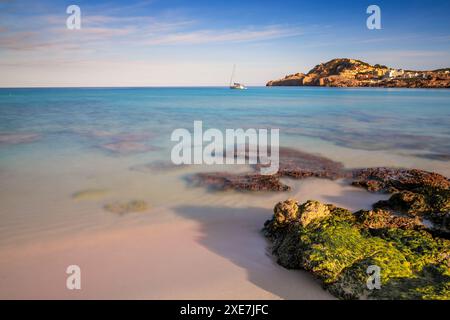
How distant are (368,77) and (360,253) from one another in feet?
555

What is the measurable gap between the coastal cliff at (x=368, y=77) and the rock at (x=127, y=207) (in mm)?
124615

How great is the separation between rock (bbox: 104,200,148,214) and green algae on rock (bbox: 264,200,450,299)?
351 centimetres

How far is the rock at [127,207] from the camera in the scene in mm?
7891

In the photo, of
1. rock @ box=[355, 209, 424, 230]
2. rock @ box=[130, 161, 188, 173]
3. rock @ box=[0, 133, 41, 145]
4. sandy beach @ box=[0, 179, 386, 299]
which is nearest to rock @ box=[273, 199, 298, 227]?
sandy beach @ box=[0, 179, 386, 299]

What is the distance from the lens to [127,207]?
8.09m

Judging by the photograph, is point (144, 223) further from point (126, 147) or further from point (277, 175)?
point (126, 147)

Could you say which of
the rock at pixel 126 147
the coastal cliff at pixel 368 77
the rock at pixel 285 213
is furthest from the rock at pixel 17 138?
the coastal cliff at pixel 368 77

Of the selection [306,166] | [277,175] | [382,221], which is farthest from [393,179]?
[382,221]

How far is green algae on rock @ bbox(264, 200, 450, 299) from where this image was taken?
174 inches

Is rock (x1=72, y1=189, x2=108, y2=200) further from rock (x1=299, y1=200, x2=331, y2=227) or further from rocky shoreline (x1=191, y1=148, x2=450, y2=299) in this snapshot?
rock (x1=299, y1=200, x2=331, y2=227)

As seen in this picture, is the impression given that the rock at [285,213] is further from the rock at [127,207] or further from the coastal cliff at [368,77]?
the coastal cliff at [368,77]

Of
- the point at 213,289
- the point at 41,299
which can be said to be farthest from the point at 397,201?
the point at 41,299
